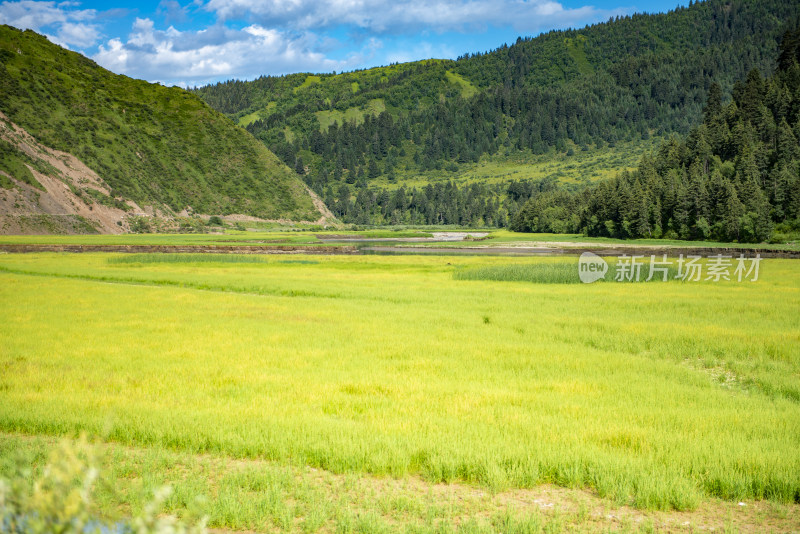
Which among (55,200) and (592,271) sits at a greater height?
(55,200)

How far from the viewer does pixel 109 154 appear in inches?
5359

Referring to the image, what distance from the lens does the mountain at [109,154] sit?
112 meters

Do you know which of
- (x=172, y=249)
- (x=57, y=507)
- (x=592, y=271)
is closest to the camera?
(x=57, y=507)

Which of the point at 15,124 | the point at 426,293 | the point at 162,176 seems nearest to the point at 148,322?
the point at 426,293

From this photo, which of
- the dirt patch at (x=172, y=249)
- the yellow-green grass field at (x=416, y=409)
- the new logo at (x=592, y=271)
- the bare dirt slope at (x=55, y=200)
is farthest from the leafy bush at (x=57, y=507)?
the bare dirt slope at (x=55, y=200)

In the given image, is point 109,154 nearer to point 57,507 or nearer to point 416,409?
point 416,409

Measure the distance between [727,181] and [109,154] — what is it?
132800 mm

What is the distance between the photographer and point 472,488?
977cm

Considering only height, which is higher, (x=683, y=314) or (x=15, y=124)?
(x=15, y=124)

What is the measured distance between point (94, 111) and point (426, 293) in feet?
454

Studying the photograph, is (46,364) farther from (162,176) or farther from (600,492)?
(162,176)

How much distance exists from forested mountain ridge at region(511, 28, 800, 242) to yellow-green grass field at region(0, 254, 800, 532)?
78.6m

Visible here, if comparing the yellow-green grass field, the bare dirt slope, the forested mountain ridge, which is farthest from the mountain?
the yellow-green grass field

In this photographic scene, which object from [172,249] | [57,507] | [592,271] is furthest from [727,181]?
[57,507]
